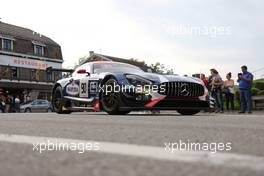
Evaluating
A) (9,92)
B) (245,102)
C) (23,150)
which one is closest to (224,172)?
(23,150)

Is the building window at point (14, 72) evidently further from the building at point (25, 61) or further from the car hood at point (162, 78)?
the car hood at point (162, 78)

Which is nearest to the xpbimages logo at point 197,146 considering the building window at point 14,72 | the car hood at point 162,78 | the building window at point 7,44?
the car hood at point 162,78

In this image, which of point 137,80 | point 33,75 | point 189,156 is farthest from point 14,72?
point 189,156

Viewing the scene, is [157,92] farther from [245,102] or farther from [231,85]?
[231,85]

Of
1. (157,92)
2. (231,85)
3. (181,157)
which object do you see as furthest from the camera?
(231,85)

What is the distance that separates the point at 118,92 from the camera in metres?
8.61

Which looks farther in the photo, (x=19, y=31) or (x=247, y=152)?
(x=19, y=31)

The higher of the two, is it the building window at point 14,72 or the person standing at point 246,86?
the building window at point 14,72

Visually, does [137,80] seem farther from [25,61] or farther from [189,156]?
[25,61]

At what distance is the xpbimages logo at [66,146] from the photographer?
2.88 metres

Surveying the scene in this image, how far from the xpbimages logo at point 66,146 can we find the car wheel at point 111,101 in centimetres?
537

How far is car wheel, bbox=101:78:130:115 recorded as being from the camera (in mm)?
8672

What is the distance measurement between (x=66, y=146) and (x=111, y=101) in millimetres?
5904

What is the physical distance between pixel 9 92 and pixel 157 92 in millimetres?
38101
